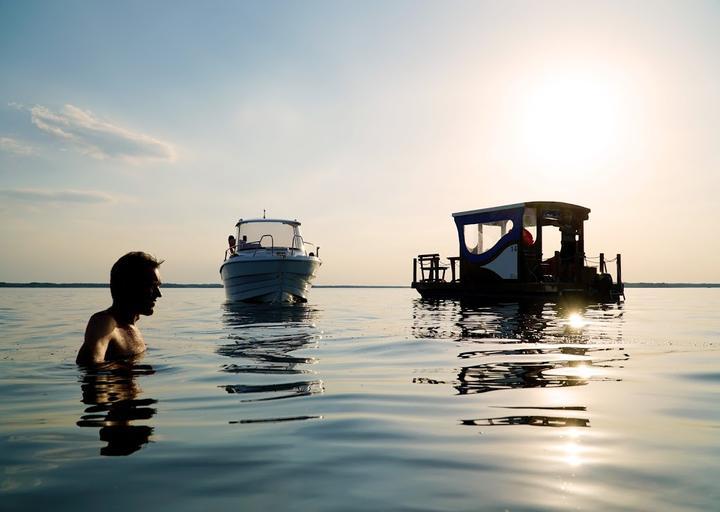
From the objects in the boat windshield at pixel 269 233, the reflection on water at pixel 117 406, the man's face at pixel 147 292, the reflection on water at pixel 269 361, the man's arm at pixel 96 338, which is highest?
the boat windshield at pixel 269 233

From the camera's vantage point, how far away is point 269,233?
22.3 meters

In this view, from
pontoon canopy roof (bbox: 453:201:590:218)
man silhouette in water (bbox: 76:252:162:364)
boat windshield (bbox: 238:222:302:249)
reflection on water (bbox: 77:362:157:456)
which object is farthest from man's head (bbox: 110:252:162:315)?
pontoon canopy roof (bbox: 453:201:590:218)

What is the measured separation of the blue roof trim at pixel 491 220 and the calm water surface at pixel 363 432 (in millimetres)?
16399

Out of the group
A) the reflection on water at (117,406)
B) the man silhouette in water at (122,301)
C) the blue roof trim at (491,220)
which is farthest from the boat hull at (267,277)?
the man silhouette in water at (122,301)

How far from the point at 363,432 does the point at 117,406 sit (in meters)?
1.85

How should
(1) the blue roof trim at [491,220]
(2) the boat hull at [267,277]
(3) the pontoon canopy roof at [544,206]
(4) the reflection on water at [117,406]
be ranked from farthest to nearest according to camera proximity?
(1) the blue roof trim at [491,220]
(3) the pontoon canopy roof at [544,206]
(2) the boat hull at [267,277]
(4) the reflection on water at [117,406]

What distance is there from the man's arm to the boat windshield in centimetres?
1666

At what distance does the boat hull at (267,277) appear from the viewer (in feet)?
66.2

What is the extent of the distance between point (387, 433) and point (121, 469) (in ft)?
4.98

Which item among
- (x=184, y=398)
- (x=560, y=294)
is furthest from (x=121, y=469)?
(x=560, y=294)

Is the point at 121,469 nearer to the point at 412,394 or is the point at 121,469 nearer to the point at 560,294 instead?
the point at 412,394

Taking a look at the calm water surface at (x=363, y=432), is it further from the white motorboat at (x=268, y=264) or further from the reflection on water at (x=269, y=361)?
the white motorboat at (x=268, y=264)

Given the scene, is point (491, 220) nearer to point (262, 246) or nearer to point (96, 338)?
point (262, 246)

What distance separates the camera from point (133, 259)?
17.3 ft
